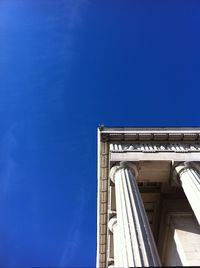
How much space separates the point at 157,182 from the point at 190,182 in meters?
5.70

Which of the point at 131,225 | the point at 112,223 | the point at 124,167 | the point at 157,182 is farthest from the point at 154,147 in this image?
the point at 131,225

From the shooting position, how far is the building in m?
26.4

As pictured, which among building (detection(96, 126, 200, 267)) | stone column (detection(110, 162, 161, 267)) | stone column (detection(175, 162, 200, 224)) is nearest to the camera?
stone column (detection(110, 162, 161, 267))

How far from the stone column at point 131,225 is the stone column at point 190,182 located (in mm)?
3747

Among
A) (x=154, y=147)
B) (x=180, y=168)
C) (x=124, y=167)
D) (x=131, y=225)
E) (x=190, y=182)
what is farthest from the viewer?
(x=154, y=147)

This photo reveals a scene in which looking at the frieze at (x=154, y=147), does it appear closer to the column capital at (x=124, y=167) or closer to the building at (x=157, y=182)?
the building at (x=157, y=182)

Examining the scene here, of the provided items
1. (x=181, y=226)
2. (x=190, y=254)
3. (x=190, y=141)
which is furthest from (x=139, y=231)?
(x=190, y=141)

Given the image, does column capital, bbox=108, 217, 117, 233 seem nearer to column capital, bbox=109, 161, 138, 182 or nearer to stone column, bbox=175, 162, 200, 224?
column capital, bbox=109, 161, 138, 182

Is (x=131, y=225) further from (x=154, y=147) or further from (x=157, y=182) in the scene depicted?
(x=157, y=182)

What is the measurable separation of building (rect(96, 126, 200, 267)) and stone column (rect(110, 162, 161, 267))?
0.12 metres

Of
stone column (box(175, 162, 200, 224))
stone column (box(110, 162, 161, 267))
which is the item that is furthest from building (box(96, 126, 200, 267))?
stone column (box(110, 162, 161, 267))

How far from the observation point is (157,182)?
101 ft

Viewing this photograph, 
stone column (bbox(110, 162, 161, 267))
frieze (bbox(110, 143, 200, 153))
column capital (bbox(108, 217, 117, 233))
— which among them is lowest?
stone column (bbox(110, 162, 161, 267))

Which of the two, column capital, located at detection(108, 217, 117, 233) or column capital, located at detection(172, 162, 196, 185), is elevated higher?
column capital, located at detection(172, 162, 196, 185)
